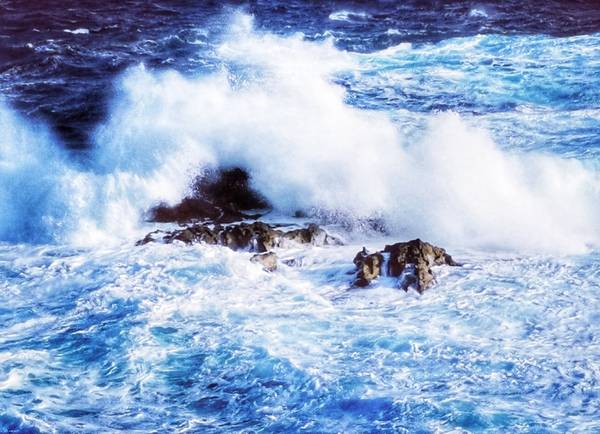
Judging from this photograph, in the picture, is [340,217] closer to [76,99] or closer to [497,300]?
[497,300]

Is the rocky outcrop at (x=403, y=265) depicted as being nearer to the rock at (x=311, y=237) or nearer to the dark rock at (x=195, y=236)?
the rock at (x=311, y=237)

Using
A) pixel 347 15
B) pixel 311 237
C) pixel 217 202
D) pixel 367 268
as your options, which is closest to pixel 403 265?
pixel 367 268

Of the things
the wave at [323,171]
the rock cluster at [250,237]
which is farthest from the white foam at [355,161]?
the rock cluster at [250,237]

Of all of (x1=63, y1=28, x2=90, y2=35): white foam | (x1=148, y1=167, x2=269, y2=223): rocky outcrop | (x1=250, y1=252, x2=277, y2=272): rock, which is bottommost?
(x1=250, y1=252, x2=277, y2=272): rock

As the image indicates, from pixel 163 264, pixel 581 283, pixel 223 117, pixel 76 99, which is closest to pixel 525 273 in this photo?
pixel 581 283

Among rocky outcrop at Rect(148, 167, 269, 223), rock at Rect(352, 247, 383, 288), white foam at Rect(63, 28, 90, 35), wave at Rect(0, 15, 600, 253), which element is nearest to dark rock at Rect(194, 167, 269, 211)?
rocky outcrop at Rect(148, 167, 269, 223)

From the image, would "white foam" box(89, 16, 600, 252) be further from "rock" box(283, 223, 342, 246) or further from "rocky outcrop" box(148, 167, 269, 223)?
"rock" box(283, 223, 342, 246)
